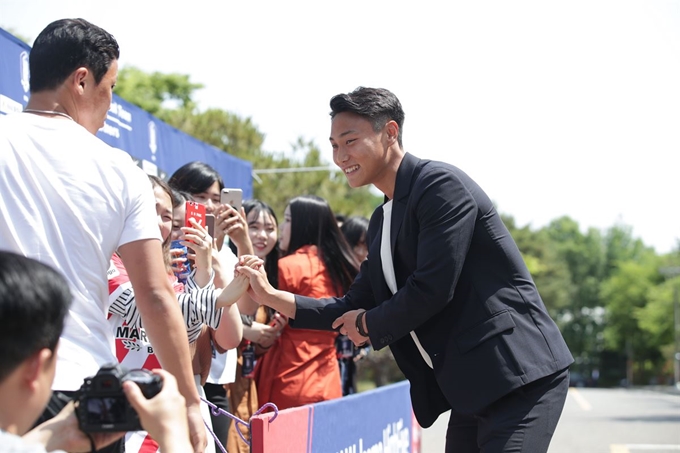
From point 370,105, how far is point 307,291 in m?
2.10

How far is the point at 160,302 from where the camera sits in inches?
108

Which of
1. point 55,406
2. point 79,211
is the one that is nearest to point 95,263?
point 79,211

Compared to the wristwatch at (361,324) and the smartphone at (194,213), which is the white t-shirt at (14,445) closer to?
the wristwatch at (361,324)

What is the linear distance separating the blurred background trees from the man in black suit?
1820 centimetres

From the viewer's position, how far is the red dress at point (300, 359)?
5.69m

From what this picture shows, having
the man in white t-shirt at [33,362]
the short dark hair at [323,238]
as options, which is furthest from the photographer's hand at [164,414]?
the short dark hair at [323,238]

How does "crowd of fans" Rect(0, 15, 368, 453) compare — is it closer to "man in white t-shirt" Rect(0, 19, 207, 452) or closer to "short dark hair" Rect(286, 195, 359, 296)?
"man in white t-shirt" Rect(0, 19, 207, 452)

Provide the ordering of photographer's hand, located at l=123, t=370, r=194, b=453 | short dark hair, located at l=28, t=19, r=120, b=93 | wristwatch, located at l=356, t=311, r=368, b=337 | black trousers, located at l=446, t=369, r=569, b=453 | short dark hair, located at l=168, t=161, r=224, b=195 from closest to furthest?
photographer's hand, located at l=123, t=370, r=194, b=453 → short dark hair, located at l=28, t=19, r=120, b=93 → black trousers, located at l=446, t=369, r=569, b=453 → wristwatch, located at l=356, t=311, r=368, b=337 → short dark hair, located at l=168, t=161, r=224, b=195

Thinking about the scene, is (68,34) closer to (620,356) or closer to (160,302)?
(160,302)

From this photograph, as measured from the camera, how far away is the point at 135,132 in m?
7.39

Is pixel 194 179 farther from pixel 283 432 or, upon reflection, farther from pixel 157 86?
pixel 157 86

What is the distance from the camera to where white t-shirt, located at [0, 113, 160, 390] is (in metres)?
2.63

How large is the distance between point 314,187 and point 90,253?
20.2 m

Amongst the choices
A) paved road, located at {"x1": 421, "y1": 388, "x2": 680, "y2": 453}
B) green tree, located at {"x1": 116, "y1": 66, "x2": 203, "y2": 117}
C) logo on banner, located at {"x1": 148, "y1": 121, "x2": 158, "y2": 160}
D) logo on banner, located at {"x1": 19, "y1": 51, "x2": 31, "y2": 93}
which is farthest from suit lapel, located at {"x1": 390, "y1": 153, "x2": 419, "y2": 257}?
green tree, located at {"x1": 116, "y1": 66, "x2": 203, "y2": 117}
